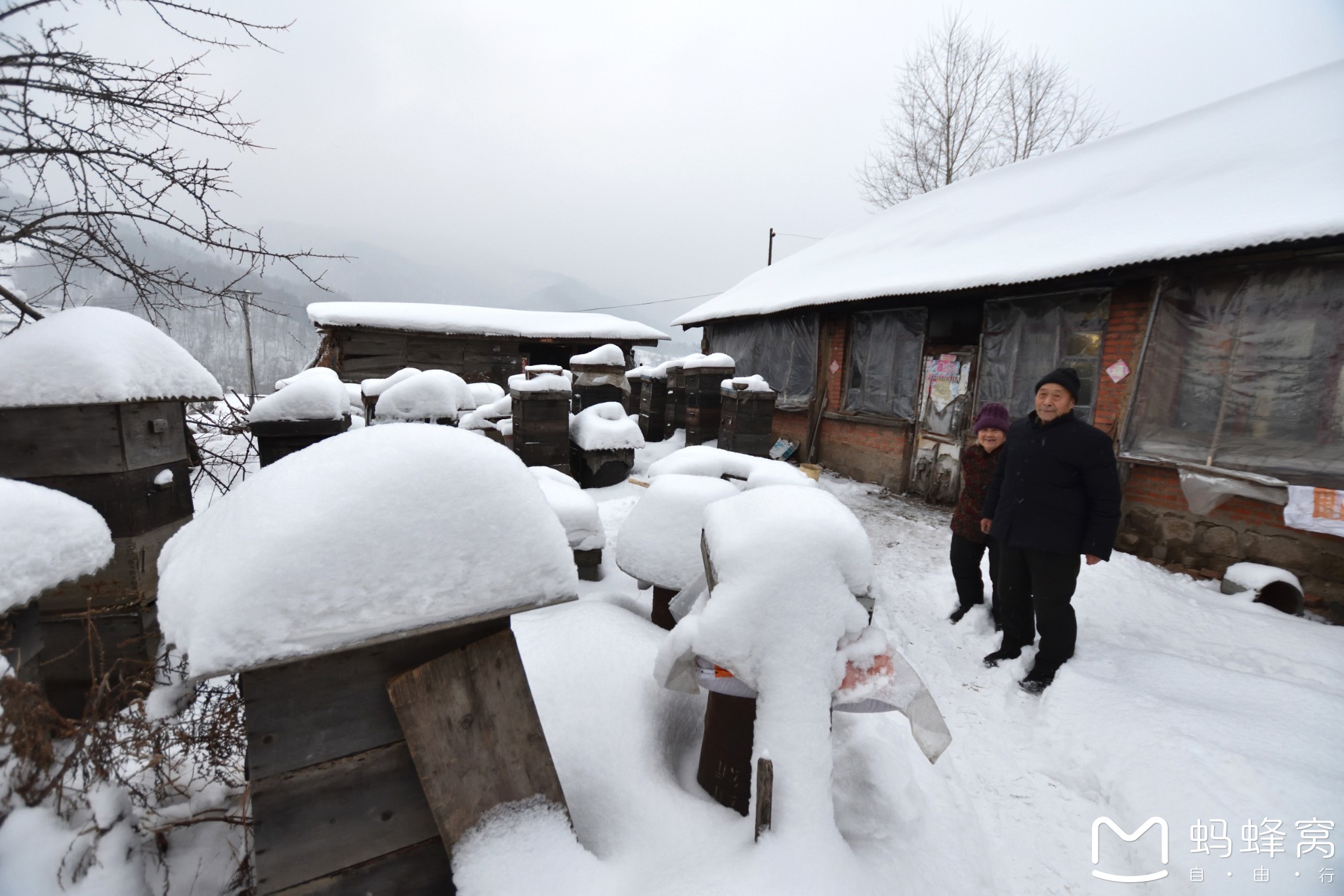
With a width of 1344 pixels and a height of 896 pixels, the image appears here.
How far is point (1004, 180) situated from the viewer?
9.88 meters

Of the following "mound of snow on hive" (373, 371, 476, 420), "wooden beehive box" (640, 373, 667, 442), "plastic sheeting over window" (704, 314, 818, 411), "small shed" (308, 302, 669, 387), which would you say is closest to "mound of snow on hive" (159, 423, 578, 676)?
"mound of snow on hive" (373, 371, 476, 420)

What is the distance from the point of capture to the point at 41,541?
1.70 m

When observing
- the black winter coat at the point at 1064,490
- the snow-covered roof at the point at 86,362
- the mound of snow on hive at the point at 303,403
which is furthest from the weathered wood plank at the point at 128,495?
the black winter coat at the point at 1064,490

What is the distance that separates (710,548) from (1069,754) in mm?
2527

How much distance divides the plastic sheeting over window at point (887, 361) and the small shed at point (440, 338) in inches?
295

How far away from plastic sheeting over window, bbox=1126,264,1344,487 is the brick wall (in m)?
0.38

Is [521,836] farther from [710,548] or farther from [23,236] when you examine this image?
[23,236]

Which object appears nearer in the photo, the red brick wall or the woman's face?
the woman's face

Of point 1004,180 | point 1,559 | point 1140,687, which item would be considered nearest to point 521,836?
point 1,559

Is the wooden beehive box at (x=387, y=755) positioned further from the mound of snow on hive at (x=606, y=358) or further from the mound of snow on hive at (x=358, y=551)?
the mound of snow on hive at (x=606, y=358)

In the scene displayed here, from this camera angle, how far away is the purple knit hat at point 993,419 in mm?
3896

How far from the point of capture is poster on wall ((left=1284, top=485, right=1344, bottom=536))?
432 centimetres

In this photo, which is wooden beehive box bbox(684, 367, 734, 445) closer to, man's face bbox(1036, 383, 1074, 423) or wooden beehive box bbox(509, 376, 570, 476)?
wooden beehive box bbox(509, 376, 570, 476)

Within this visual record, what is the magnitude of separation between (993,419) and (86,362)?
5.57 metres
